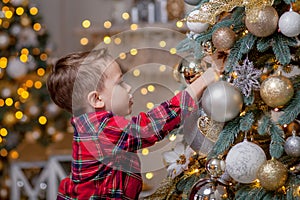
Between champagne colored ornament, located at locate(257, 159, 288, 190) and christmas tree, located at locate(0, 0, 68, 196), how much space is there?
2297 millimetres

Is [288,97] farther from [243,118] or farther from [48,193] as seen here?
[48,193]

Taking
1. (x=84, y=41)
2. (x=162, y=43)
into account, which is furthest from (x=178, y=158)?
(x=84, y=41)

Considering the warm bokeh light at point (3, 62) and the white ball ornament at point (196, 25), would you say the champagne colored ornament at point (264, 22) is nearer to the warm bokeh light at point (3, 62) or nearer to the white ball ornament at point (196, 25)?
the white ball ornament at point (196, 25)

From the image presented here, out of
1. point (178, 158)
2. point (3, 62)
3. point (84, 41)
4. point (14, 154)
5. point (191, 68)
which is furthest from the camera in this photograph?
point (84, 41)

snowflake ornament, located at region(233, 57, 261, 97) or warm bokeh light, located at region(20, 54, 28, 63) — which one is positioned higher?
snowflake ornament, located at region(233, 57, 261, 97)

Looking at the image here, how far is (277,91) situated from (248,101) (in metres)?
0.11

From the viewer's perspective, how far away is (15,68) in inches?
138

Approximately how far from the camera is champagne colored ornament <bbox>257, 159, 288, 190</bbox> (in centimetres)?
148

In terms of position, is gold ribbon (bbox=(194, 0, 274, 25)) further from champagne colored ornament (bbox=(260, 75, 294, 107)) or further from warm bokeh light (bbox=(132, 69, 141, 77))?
warm bokeh light (bbox=(132, 69, 141, 77))

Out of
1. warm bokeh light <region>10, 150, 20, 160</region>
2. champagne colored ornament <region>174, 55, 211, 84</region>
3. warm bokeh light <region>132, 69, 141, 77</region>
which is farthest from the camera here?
warm bokeh light <region>132, 69, 141, 77</region>

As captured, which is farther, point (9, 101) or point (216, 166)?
point (9, 101)

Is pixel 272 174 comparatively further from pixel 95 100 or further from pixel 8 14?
pixel 8 14

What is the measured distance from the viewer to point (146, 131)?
164 cm

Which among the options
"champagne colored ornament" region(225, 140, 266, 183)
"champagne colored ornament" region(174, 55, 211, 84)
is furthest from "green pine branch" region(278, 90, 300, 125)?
"champagne colored ornament" region(174, 55, 211, 84)
